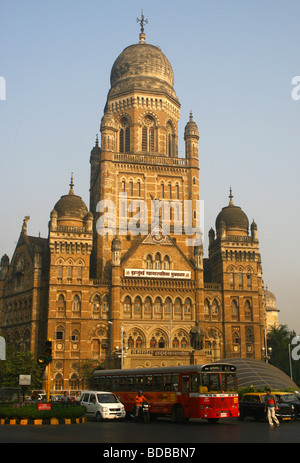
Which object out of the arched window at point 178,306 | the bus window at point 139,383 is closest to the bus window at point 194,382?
the bus window at point 139,383

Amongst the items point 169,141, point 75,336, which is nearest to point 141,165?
point 169,141

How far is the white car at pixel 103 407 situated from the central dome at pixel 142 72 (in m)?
54.1

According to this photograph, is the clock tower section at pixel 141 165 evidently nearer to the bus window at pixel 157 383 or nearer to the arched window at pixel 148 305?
the arched window at pixel 148 305

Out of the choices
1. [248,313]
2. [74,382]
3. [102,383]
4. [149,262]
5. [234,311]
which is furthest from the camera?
[248,313]

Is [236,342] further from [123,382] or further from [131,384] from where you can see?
[131,384]

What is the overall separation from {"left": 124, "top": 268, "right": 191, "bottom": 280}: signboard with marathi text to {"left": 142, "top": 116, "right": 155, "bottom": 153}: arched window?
18.1m

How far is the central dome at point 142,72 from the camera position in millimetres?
79688

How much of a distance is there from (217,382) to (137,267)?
39498mm

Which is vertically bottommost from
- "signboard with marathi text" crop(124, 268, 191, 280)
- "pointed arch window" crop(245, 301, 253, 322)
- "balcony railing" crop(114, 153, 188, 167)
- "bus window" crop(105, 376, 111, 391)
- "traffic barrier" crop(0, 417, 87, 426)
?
"traffic barrier" crop(0, 417, 87, 426)

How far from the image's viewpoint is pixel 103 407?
31.5m

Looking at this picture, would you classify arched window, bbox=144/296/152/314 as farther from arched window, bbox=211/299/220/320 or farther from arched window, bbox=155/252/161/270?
arched window, bbox=211/299/220/320

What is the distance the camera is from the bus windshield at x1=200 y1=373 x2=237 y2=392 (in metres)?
29.8

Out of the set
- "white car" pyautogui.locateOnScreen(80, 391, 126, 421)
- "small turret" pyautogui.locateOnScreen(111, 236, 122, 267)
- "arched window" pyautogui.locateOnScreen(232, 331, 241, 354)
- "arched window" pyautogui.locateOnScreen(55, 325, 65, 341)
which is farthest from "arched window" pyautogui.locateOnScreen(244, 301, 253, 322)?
"white car" pyautogui.locateOnScreen(80, 391, 126, 421)

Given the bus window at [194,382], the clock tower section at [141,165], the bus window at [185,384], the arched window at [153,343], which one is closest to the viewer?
the bus window at [194,382]
